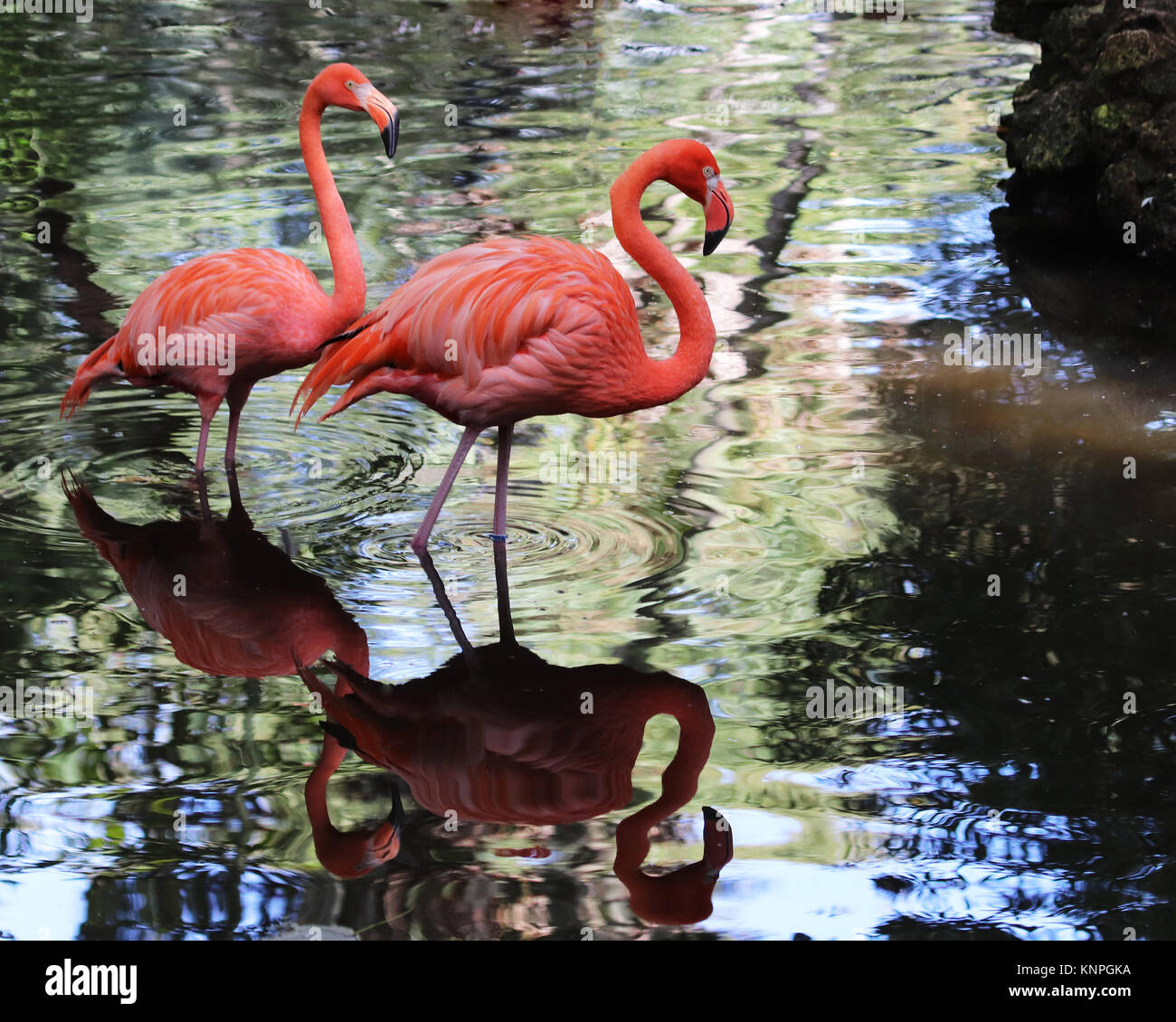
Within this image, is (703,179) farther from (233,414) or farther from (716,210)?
(233,414)

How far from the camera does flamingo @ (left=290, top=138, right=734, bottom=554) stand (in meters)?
4.67

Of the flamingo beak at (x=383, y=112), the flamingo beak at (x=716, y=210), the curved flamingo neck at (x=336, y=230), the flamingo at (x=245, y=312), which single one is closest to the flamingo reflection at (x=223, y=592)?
the flamingo at (x=245, y=312)

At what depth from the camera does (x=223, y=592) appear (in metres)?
4.72

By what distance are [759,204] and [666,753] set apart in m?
5.91

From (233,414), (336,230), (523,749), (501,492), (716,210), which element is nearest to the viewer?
(523,749)

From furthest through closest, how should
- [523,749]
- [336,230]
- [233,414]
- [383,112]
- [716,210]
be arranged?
[233,414], [336,230], [383,112], [716,210], [523,749]

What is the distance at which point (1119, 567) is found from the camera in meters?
4.85

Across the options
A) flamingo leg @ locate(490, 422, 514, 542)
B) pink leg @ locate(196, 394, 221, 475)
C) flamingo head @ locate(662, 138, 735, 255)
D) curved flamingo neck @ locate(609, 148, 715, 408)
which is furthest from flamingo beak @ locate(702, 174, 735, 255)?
pink leg @ locate(196, 394, 221, 475)

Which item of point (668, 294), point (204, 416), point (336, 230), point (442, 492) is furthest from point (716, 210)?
point (204, 416)

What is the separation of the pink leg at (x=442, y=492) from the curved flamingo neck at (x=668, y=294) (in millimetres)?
557

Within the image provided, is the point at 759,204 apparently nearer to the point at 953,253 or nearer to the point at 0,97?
the point at 953,253

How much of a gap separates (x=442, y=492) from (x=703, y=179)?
4.28ft

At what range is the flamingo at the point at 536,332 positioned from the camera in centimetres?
467

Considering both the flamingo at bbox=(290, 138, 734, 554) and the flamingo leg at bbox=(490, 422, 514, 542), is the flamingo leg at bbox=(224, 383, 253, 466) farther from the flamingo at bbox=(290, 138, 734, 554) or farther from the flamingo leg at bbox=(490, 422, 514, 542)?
the flamingo leg at bbox=(490, 422, 514, 542)
